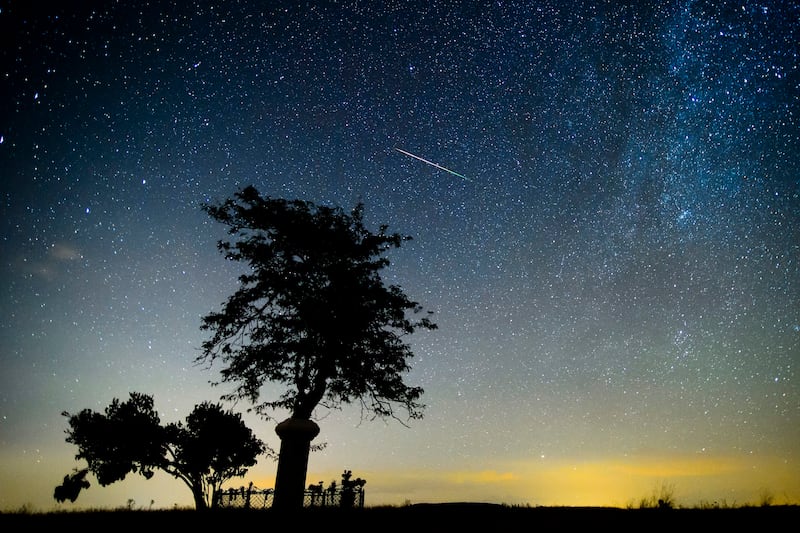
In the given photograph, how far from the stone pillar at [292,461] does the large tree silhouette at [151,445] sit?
18587mm

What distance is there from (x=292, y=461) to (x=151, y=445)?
2120 centimetres

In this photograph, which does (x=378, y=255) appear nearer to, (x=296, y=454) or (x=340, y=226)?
(x=340, y=226)

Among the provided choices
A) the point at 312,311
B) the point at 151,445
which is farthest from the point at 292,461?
the point at 151,445

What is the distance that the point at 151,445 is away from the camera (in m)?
29.5

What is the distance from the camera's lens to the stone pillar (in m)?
12.9

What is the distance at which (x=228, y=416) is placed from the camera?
32.2m

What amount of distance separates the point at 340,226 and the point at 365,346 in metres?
4.16

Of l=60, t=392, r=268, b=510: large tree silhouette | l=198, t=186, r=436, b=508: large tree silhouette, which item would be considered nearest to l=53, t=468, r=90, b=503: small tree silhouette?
l=60, t=392, r=268, b=510: large tree silhouette

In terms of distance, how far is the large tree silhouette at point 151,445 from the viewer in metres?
29.1

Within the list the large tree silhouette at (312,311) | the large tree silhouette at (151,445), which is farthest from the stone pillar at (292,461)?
the large tree silhouette at (151,445)

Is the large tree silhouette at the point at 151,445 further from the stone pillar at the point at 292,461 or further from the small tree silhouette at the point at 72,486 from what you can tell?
the stone pillar at the point at 292,461

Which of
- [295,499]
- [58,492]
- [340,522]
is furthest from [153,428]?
[340,522]

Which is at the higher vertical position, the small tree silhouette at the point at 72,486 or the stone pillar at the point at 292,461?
the stone pillar at the point at 292,461

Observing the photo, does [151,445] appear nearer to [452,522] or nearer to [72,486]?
[72,486]
